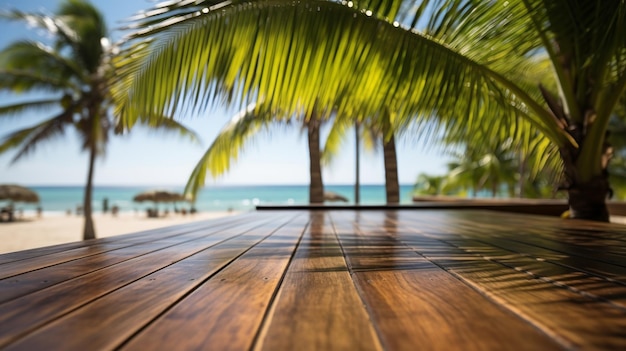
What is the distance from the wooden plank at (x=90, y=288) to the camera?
2.35 feet

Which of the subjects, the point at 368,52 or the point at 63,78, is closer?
the point at 368,52

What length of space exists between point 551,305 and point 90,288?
3.17ft

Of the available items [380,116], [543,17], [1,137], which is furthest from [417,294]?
[1,137]

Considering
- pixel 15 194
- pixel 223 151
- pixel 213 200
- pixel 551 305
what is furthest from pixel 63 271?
pixel 213 200

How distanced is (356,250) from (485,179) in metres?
Answer: 16.1

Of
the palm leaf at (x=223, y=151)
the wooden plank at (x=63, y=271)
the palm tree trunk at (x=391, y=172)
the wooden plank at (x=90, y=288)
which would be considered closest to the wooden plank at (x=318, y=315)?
the wooden plank at (x=90, y=288)

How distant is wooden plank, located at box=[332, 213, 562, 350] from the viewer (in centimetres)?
61

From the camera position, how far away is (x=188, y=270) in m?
1.16

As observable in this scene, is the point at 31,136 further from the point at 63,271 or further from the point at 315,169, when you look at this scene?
the point at 63,271

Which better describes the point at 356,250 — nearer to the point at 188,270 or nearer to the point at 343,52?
the point at 188,270

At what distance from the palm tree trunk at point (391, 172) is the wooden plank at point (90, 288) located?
19.2ft

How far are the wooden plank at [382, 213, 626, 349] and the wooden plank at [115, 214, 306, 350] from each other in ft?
1.53

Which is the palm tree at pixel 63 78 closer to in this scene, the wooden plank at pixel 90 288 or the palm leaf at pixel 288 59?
the palm leaf at pixel 288 59

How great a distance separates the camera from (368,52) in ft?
6.34
